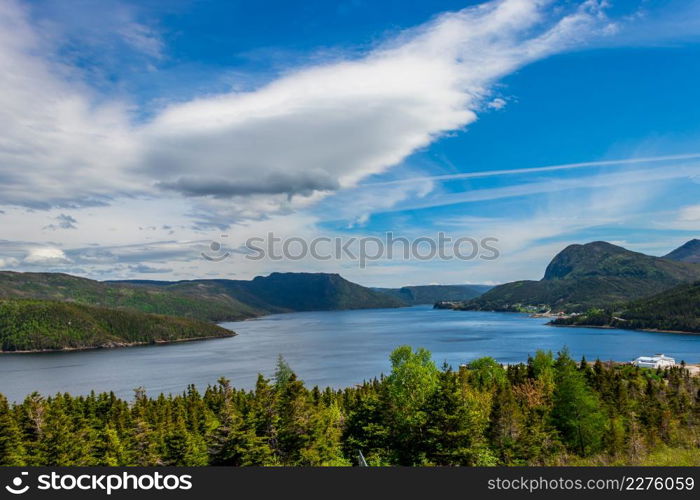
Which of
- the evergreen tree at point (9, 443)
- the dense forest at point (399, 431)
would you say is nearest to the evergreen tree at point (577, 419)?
the dense forest at point (399, 431)

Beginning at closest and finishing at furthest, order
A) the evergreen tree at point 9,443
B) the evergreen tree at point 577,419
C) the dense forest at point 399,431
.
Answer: the dense forest at point 399,431 < the evergreen tree at point 9,443 < the evergreen tree at point 577,419

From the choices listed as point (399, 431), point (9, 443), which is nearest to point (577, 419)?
point (399, 431)

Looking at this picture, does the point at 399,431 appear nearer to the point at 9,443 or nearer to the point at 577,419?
the point at 577,419

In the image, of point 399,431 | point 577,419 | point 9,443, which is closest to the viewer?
point 399,431

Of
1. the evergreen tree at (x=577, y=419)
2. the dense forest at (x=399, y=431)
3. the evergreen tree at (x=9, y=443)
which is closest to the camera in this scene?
the dense forest at (x=399, y=431)

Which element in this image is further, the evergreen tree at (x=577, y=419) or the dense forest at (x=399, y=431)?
the evergreen tree at (x=577, y=419)

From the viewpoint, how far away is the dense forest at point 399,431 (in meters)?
34.0

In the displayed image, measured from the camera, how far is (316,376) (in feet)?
493

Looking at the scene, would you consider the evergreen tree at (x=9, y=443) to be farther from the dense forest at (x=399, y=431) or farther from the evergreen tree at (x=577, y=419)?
the evergreen tree at (x=577, y=419)

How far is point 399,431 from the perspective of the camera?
41656 mm

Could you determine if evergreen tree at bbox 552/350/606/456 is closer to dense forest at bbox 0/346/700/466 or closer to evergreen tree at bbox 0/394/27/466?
dense forest at bbox 0/346/700/466

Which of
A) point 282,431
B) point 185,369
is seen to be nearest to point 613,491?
point 282,431

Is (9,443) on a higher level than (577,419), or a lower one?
lower

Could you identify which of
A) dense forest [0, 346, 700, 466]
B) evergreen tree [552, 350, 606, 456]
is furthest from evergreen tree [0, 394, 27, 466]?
evergreen tree [552, 350, 606, 456]
